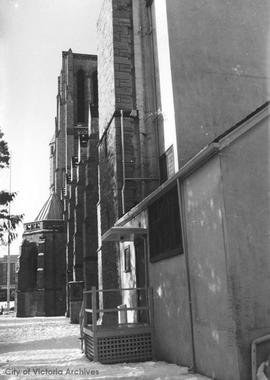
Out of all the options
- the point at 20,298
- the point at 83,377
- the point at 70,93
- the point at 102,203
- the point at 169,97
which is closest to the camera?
the point at 83,377

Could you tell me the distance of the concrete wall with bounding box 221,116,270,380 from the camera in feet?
23.1

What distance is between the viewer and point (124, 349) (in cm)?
1030

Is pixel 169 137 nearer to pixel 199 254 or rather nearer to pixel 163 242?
pixel 163 242

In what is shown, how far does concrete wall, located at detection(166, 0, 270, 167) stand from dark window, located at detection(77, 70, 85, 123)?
101 ft

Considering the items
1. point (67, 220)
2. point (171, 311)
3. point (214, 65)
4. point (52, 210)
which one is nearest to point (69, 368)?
point (171, 311)

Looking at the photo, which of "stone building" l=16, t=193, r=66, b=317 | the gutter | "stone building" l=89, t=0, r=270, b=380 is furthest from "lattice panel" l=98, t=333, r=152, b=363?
"stone building" l=16, t=193, r=66, b=317

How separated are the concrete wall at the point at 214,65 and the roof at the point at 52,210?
3087cm

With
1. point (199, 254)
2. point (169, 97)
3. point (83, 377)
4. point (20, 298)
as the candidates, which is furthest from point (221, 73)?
point (20, 298)

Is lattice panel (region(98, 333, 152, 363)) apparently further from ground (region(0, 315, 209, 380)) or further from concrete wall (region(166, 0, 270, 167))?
concrete wall (region(166, 0, 270, 167))

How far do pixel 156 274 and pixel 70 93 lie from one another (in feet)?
121

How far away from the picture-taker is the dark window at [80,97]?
4531cm

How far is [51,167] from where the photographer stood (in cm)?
5406

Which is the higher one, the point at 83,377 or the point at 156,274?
the point at 156,274

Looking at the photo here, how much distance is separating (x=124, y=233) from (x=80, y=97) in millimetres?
36341
